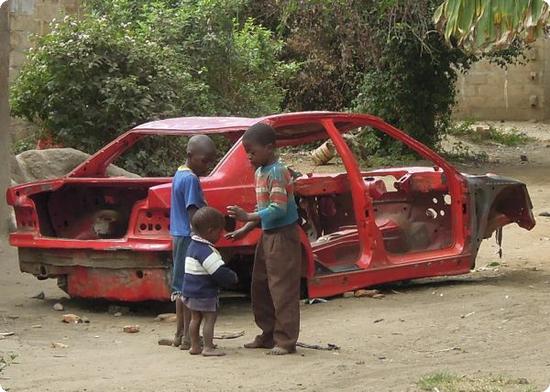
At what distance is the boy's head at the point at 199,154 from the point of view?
7.30 meters

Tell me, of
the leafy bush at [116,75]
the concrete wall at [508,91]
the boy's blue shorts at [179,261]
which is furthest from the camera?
the concrete wall at [508,91]

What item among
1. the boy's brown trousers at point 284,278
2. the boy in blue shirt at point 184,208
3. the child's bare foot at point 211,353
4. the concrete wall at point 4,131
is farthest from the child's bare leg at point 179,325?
Answer: the concrete wall at point 4,131

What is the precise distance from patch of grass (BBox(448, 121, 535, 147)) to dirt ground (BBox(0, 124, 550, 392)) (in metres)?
15.2

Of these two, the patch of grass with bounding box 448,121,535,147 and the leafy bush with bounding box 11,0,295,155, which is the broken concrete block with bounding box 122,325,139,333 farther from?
the patch of grass with bounding box 448,121,535,147

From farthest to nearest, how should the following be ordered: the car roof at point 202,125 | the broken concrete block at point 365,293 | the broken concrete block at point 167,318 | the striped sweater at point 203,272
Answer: the broken concrete block at point 365,293 → the car roof at point 202,125 → the broken concrete block at point 167,318 → the striped sweater at point 203,272

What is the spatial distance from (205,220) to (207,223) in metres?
0.02

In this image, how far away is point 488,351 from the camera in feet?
22.3

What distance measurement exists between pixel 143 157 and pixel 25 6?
3789mm

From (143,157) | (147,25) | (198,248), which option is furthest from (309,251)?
(147,25)

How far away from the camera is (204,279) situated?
680cm

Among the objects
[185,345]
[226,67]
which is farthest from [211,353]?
[226,67]

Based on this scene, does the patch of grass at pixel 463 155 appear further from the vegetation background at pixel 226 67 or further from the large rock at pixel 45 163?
the large rock at pixel 45 163

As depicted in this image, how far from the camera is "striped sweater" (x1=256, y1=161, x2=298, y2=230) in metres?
Result: 6.72

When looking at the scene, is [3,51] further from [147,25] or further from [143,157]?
[147,25]
